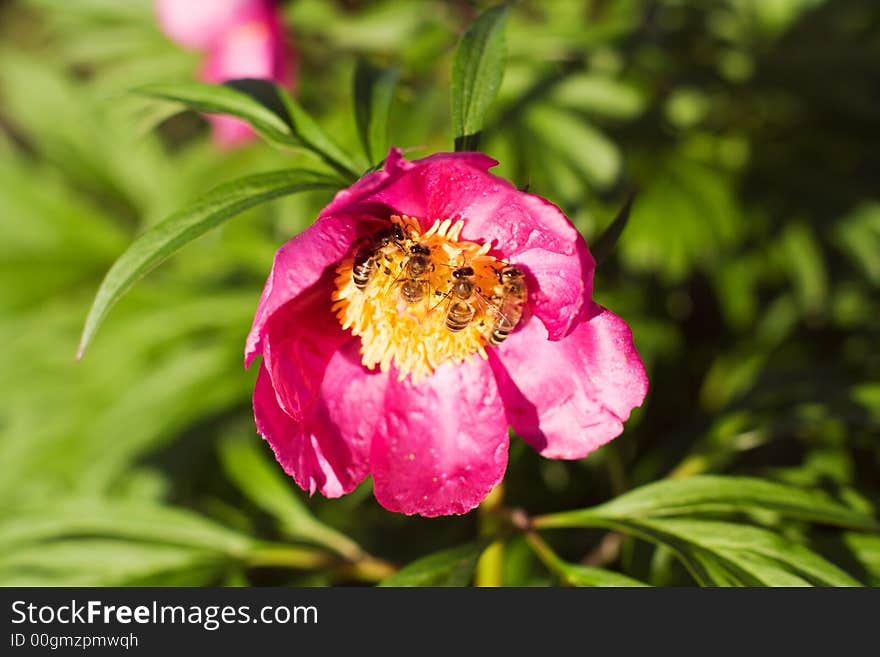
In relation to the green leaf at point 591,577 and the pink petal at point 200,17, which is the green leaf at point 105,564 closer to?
the green leaf at point 591,577

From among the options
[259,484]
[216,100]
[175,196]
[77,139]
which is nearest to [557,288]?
[216,100]

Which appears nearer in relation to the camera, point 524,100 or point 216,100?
point 216,100

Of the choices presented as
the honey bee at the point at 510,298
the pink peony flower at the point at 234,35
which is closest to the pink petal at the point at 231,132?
the pink peony flower at the point at 234,35

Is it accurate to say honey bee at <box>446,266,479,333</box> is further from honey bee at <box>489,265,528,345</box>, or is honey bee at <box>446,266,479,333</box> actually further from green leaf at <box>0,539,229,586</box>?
green leaf at <box>0,539,229,586</box>

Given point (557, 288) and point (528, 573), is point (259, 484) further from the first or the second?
→ point (557, 288)

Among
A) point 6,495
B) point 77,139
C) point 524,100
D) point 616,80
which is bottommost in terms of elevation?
point 6,495

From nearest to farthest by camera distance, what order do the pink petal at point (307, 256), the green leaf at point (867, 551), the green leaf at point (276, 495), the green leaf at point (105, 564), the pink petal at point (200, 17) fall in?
the pink petal at point (307, 256) < the green leaf at point (867, 551) < the green leaf at point (105, 564) < the green leaf at point (276, 495) < the pink petal at point (200, 17)

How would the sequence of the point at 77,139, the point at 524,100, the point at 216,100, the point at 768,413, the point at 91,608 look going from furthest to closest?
the point at 77,139 < the point at 524,100 < the point at 768,413 < the point at 91,608 < the point at 216,100
